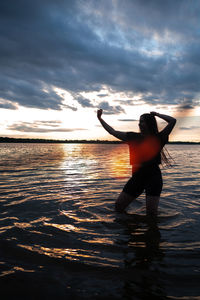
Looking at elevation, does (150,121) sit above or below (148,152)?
above

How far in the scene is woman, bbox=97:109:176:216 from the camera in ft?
16.3

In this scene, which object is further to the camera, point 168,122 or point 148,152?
point 148,152

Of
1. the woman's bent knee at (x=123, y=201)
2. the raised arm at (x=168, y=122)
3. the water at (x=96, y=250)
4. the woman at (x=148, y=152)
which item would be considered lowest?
the water at (x=96, y=250)

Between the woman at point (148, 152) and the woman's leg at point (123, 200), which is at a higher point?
the woman at point (148, 152)

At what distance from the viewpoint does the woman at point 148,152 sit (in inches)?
195

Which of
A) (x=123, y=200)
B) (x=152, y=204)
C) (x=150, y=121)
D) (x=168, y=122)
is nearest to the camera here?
(x=168, y=122)

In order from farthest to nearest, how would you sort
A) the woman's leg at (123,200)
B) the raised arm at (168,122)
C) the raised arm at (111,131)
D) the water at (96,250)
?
the woman's leg at (123,200)
the raised arm at (111,131)
the raised arm at (168,122)
the water at (96,250)

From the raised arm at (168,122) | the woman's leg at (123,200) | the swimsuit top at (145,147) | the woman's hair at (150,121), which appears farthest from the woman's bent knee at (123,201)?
the raised arm at (168,122)

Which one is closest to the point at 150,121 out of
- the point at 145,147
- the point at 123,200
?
the point at 145,147

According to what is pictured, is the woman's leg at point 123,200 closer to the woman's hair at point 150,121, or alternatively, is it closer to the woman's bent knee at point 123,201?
the woman's bent knee at point 123,201

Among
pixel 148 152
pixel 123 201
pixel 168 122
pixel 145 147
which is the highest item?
pixel 168 122

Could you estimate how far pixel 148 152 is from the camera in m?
5.13

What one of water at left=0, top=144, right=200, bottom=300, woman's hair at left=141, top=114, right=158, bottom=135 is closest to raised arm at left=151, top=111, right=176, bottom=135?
woman's hair at left=141, top=114, right=158, bottom=135

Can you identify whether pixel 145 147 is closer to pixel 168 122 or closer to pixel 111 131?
pixel 168 122
